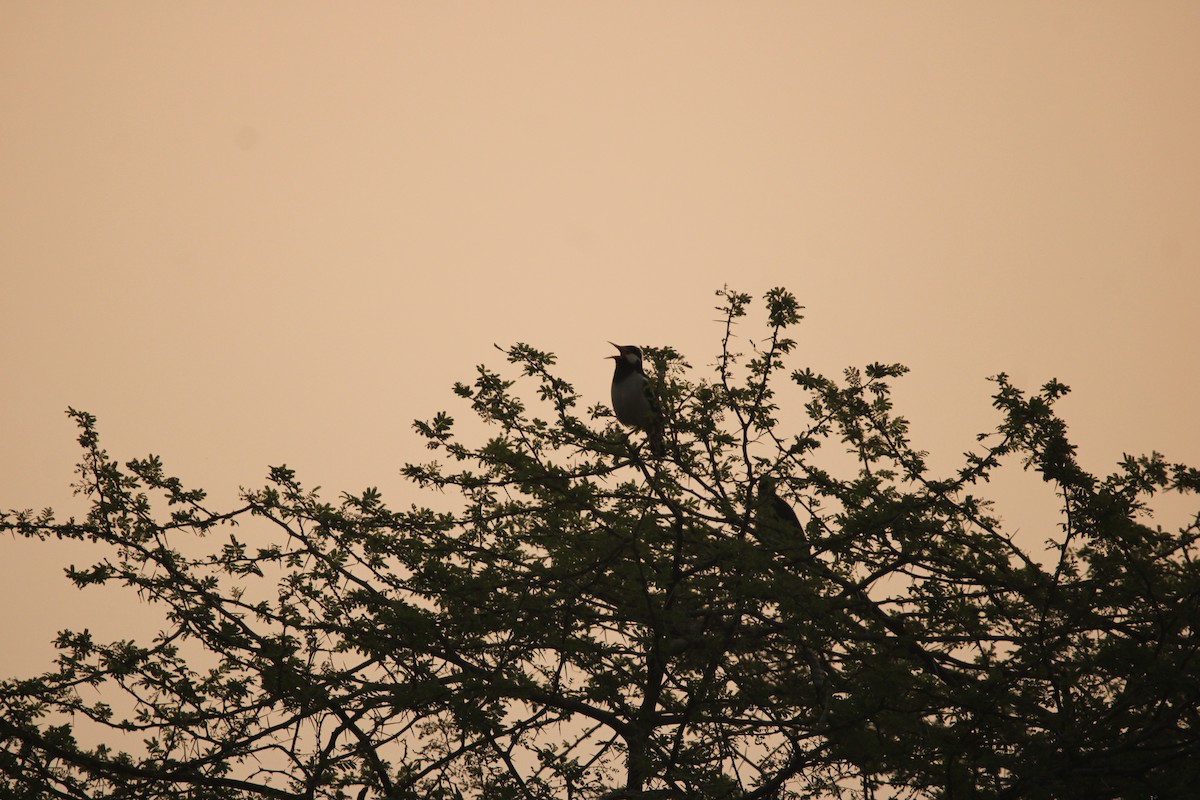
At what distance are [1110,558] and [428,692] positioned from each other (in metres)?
3.92

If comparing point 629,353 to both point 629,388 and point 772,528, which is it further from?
point 772,528

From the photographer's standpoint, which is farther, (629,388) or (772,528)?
(629,388)

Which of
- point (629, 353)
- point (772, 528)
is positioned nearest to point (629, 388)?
point (629, 353)

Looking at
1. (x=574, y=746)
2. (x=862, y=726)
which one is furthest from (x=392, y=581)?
(x=862, y=726)

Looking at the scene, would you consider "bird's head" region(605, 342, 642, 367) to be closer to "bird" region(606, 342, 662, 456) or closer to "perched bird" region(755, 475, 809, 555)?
"bird" region(606, 342, 662, 456)

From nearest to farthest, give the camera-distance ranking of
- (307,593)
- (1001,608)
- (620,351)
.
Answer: (1001,608)
(307,593)
(620,351)

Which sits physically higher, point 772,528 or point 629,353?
point 629,353

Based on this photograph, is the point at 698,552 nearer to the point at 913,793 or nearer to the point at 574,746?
the point at 574,746

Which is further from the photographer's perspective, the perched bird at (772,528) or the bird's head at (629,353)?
the bird's head at (629,353)

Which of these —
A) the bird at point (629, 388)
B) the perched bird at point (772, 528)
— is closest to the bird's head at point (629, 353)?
the bird at point (629, 388)

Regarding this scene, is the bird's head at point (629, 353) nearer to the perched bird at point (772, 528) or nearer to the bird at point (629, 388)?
the bird at point (629, 388)

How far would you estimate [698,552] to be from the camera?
23.1 feet

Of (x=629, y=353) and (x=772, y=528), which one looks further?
(x=629, y=353)

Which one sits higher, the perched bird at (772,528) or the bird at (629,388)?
the bird at (629,388)
